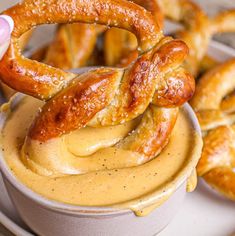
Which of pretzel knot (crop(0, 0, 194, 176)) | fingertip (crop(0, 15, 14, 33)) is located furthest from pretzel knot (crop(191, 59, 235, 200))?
fingertip (crop(0, 15, 14, 33))

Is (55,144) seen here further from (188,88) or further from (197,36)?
(197,36)

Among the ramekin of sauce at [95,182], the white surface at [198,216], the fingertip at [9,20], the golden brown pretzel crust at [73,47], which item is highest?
the fingertip at [9,20]

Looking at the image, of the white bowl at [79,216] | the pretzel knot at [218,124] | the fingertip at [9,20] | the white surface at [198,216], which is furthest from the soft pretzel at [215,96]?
the fingertip at [9,20]

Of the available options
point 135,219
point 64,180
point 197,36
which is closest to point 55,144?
point 64,180

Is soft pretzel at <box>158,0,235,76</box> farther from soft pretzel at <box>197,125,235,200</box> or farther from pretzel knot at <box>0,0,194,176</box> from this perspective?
pretzel knot at <box>0,0,194,176</box>

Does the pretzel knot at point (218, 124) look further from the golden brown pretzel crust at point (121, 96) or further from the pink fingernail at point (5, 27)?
the pink fingernail at point (5, 27)

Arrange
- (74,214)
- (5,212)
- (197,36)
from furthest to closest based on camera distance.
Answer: (197,36), (5,212), (74,214)

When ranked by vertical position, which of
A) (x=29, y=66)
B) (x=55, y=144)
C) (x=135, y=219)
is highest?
(x=29, y=66)
